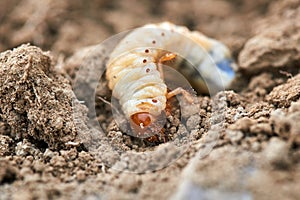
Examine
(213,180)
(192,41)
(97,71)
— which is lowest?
(213,180)

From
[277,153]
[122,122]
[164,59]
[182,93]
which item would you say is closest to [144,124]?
[122,122]

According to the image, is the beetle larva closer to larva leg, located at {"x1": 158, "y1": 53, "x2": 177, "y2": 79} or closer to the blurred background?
larva leg, located at {"x1": 158, "y1": 53, "x2": 177, "y2": 79}

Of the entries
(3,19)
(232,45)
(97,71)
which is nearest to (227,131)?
(97,71)

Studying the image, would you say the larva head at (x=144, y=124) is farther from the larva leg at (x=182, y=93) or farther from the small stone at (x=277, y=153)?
the small stone at (x=277, y=153)

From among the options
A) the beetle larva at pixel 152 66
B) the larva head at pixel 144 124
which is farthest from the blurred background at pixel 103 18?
the larva head at pixel 144 124

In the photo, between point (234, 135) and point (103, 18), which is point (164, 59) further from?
point (103, 18)

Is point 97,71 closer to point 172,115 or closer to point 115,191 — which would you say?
point 172,115

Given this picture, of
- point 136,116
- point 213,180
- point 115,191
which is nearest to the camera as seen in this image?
point 213,180
